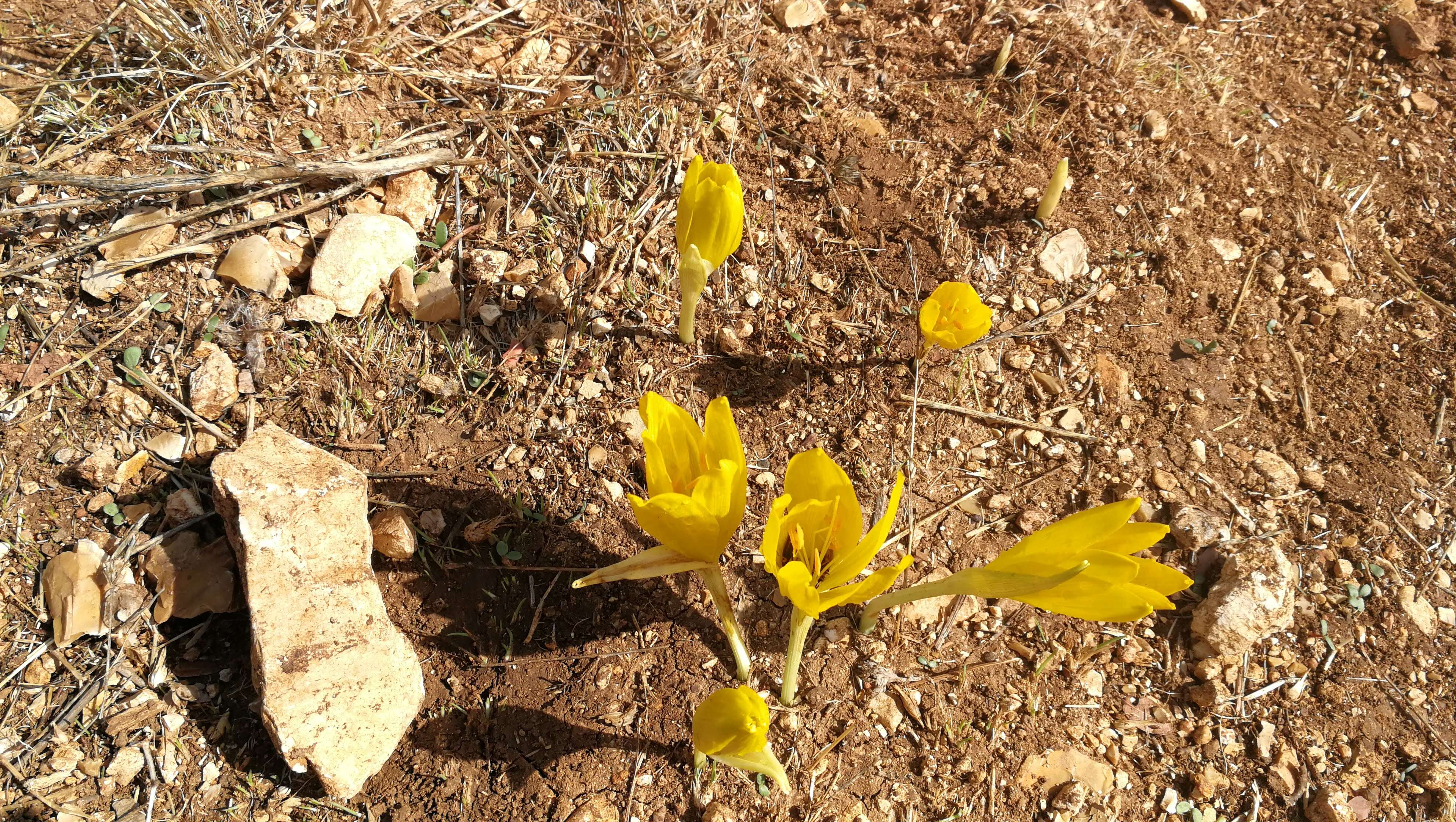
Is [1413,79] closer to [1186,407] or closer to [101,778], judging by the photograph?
[1186,407]

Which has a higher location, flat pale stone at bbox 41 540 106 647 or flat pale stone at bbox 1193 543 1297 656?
flat pale stone at bbox 1193 543 1297 656

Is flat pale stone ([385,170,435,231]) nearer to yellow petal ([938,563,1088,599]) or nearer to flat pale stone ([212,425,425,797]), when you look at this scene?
flat pale stone ([212,425,425,797])

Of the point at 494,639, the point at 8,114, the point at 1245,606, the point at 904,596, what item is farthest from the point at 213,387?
the point at 1245,606

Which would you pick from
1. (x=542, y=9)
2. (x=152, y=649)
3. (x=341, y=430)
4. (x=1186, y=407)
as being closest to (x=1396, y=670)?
(x=1186, y=407)

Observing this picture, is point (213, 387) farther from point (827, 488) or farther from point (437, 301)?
point (827, 488)

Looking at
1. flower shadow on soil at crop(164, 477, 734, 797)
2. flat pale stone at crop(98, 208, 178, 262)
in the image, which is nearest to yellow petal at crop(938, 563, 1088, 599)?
flower shadow on soil at crop(164, 477, 734, 797)

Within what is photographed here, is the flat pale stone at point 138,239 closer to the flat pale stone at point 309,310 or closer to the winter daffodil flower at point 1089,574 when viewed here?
the flat pale stone at point 309,310
